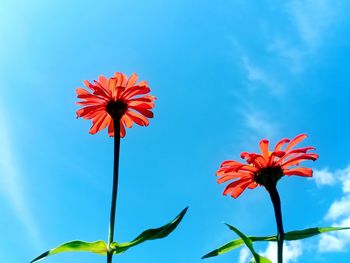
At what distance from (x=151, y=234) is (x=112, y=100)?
1402 millimetres

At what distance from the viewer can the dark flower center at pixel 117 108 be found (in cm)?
342

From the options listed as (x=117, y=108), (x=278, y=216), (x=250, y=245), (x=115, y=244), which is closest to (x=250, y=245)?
(x=250, y=245)

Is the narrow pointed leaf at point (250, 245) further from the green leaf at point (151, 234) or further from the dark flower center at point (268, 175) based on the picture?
the dark flower center at point (268, 175)

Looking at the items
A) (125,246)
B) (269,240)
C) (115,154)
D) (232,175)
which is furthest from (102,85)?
(269,240)

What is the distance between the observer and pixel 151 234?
2.35 m

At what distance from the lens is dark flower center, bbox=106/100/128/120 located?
134 inches

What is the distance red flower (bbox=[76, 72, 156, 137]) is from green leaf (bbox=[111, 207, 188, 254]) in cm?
113

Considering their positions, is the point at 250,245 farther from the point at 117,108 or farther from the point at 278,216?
the point at 117,108

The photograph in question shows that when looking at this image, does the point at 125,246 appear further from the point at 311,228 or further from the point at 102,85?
the point at 102,85

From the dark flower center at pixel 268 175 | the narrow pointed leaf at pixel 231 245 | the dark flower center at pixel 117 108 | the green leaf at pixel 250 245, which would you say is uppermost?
the dark flower center at pixel 117 108

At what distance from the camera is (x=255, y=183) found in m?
2.86

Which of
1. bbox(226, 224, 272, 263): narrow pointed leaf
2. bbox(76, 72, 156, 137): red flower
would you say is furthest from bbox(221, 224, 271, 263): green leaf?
bbox(76, 72, 156, 137): red flower

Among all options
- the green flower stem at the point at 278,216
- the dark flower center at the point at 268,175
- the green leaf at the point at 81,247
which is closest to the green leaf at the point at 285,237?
the green flower stem at the point at 278,216

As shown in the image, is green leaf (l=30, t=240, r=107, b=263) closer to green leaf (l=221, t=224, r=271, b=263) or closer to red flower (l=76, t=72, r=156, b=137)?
green leaf (l=221, t=224, r=271, b=263)
